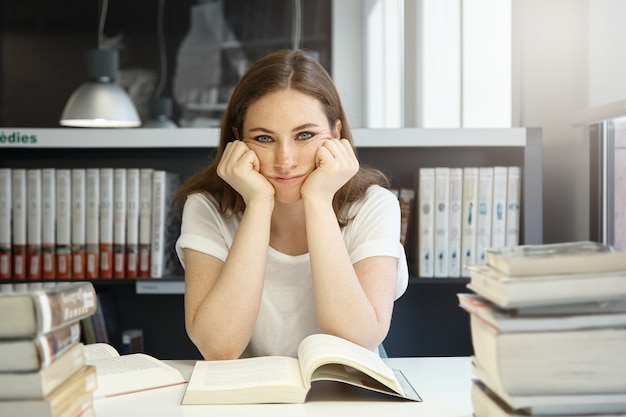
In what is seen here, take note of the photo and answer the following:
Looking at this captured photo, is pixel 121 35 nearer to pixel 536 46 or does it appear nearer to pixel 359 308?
pixel 536 46


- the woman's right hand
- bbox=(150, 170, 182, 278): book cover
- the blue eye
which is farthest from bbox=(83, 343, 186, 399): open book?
bbox=(150, 170, 182, 278): book cover

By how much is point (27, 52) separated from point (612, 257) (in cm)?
533

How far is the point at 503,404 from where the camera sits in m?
0.88

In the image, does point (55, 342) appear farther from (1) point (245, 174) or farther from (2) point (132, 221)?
(2) point (132, 221)

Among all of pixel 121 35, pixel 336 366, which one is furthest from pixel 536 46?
pixel 121 35

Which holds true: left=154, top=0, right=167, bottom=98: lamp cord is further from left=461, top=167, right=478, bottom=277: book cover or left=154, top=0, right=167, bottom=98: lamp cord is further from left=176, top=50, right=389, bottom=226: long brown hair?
left=176, top=50, right=389, bottom=226: long brown hair

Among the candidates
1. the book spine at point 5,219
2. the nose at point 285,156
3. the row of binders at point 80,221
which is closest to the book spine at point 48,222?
the row of binders at point 80,221

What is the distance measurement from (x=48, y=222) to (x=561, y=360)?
6.27 ft

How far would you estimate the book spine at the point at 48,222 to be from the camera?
7.87 ft

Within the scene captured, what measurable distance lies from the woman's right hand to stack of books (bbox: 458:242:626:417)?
88 cm

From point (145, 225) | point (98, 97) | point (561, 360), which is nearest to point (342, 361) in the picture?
point (561, 360)

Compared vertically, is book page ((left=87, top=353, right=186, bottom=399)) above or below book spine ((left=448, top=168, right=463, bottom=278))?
below

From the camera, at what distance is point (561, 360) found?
0.84 meters

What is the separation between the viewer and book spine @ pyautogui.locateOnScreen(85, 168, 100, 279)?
2.40 meters
